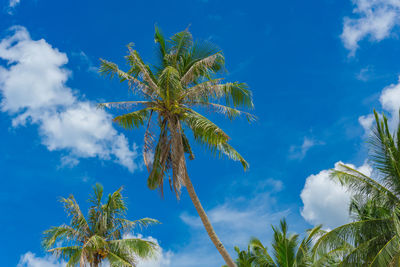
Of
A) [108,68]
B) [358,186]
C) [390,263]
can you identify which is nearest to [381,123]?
[358,186]

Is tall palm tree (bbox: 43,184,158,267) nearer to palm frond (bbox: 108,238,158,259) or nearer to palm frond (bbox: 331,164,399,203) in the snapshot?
palm frond (bbox: 108,238,158,259)

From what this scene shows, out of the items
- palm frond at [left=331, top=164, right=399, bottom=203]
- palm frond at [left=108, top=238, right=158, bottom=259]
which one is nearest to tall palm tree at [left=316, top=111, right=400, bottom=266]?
palm frond at [left=331, top=164, right=399, bottom=203]

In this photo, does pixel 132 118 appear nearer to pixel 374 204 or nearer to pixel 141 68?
pixel 141 68

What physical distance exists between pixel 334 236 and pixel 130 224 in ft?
33.3

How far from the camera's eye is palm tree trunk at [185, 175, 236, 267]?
44.4 feet

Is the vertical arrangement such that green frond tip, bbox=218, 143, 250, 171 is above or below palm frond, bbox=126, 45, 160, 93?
below

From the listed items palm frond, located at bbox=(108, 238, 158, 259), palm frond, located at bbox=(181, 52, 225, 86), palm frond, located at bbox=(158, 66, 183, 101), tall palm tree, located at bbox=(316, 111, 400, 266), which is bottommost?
tall palm tree, located at bbox=(316, 111, 400, 266)

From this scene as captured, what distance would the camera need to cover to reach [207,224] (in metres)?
13.9

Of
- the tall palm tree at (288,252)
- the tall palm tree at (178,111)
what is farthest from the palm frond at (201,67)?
the tall palm tree at (288,252)

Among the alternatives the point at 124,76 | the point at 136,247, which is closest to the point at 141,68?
the point at 124,76

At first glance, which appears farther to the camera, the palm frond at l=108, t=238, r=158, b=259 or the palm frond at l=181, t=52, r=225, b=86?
the palm frond at l=108, t=238, r=158, b=259

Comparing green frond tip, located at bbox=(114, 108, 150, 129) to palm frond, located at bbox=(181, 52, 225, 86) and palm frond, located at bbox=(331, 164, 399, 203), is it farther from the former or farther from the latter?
palm frond, located at bbox=(331, 164, 399, 203)

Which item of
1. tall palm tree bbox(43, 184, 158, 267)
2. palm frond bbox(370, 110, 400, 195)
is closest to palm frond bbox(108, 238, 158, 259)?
tall palm tree bbox(43, 184, 158, 267)

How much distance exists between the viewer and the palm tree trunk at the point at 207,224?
13523mm
